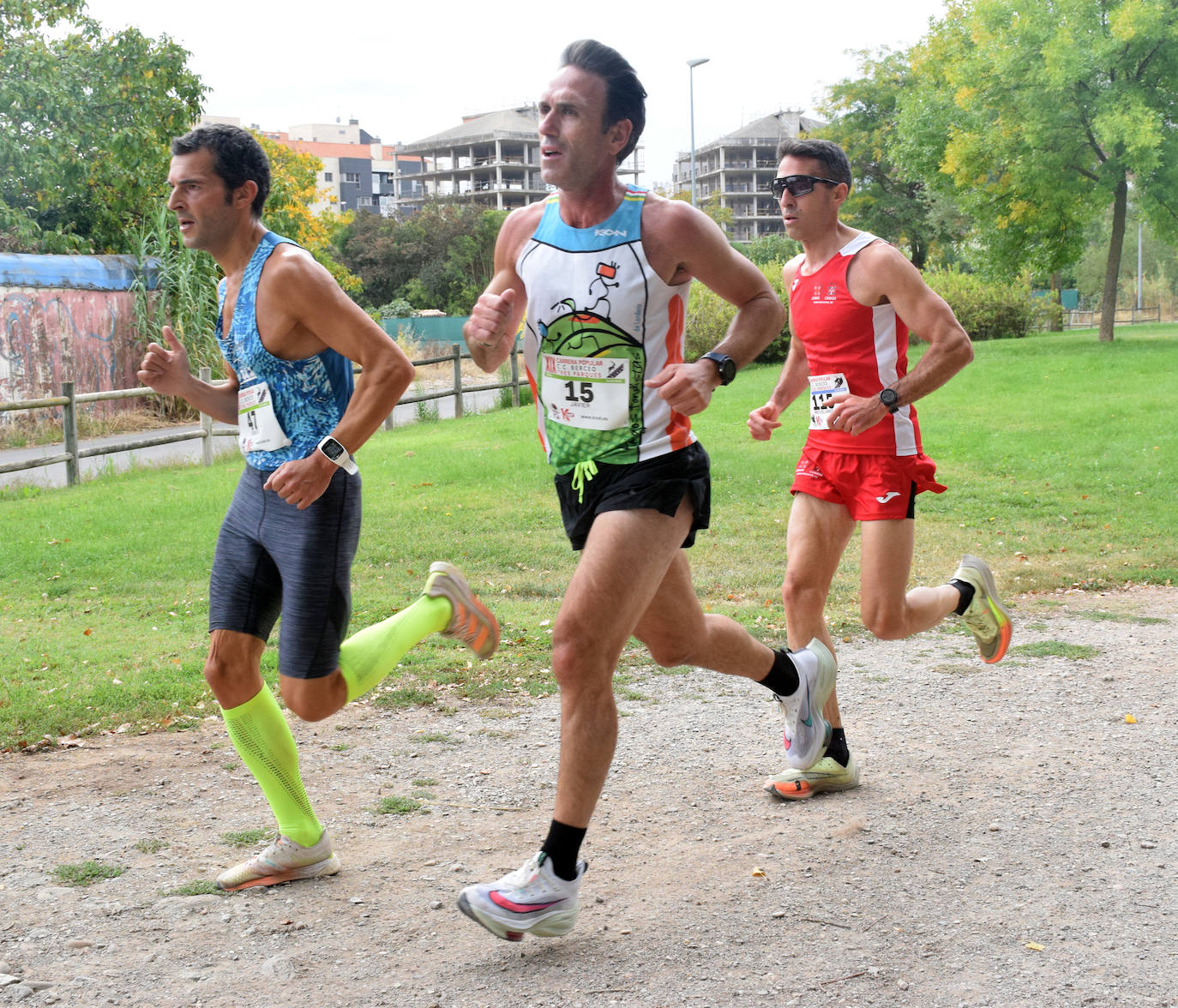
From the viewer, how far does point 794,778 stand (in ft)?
14.6

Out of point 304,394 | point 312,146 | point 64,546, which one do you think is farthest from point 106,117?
point 312,146

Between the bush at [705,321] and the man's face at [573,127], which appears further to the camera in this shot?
the bush at [705,321]

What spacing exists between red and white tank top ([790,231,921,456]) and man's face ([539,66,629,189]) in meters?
1.35

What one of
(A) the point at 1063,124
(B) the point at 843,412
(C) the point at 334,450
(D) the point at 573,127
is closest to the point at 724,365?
(D) the point at 573,127

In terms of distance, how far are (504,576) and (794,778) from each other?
14.8 ft

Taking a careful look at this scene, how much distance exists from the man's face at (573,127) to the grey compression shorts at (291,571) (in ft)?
3.61

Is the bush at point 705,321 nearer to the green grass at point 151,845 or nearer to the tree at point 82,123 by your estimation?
the tree at point 82,123

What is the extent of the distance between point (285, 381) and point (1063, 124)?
29.3 m

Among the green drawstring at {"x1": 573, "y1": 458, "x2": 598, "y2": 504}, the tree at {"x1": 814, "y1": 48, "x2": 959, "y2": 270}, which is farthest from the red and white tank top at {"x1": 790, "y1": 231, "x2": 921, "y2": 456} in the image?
the tree at {"x1": 814, "y1": 48, "x2": 959, "y2": 270}

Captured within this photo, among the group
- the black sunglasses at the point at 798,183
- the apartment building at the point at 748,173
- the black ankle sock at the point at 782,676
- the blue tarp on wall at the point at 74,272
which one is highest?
the apartment building at the point at 748,173

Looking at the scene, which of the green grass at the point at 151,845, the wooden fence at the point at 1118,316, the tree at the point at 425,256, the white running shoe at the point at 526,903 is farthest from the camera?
the wooden fence at the point at 1118,316

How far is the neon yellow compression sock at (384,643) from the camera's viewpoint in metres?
3.88

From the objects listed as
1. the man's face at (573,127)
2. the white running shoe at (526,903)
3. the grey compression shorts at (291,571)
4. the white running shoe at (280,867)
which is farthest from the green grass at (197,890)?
the man's face at (573,127)

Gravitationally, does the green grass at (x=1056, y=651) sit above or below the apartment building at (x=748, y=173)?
below
